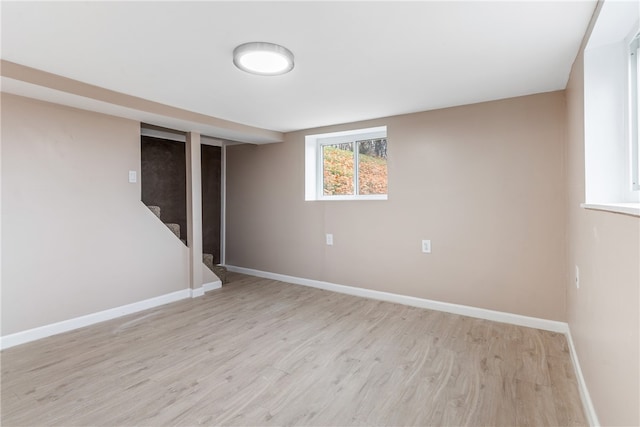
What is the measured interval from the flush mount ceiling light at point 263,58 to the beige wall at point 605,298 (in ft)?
5.84

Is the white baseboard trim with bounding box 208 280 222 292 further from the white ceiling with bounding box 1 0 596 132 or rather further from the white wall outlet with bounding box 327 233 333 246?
the white ceiling with bounding box 1 0 596 132

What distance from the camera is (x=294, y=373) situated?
7.06 ft

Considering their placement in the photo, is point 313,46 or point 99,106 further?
point 99,106

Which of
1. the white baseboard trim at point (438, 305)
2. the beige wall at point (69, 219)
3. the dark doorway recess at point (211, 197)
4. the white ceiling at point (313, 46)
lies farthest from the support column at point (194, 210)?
the dark doorway recess at point (211, 197)

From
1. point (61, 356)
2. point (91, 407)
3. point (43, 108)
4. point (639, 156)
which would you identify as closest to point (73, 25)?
point (43, 108)

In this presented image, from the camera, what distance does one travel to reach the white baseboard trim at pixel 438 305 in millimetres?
2841

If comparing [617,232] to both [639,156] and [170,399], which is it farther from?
[170,399]

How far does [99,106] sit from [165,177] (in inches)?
77.9

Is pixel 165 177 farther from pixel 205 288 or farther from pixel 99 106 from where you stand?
pixel 99 106

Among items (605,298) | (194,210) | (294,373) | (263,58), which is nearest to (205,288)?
(194,210)

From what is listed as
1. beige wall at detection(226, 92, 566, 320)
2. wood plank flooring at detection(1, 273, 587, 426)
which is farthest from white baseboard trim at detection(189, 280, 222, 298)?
beige wall at detection(226, 92, 566, 320)

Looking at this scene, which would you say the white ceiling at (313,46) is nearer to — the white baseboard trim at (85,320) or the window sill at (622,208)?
the window sill at (622,208)

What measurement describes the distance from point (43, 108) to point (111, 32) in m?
1.55

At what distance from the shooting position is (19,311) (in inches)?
103
